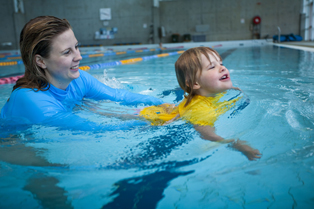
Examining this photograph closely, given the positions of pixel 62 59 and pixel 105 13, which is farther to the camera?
pixel 105 13

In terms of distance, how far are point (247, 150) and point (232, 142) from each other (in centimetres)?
14

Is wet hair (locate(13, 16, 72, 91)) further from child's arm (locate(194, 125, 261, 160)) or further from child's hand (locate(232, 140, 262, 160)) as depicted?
child's hand (locate(232, 140, 262, 160))

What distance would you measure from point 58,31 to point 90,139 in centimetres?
73

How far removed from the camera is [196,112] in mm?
1697

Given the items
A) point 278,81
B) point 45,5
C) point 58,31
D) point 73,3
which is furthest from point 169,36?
point 58,31

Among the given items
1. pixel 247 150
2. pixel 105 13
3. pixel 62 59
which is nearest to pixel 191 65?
pixel 247 150

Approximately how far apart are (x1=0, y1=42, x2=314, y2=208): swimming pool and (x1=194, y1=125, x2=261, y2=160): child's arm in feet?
0.12

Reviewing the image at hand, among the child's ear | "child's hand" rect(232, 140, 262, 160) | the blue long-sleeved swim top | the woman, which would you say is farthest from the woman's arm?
"child's hand" rect(232, 140, 262, 160)

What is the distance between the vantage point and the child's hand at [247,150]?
4.06 feet

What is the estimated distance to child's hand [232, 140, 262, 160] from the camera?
4.06ft

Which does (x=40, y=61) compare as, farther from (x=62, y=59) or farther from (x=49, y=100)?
(x=49, y=100)

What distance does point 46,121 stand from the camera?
1737mm

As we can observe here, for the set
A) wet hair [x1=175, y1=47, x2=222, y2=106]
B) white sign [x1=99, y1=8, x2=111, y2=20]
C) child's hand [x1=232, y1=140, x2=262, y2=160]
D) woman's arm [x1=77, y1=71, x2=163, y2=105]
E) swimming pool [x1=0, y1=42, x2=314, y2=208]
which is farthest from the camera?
white sign [x1=99, y1=8, x2=111, y2=20]

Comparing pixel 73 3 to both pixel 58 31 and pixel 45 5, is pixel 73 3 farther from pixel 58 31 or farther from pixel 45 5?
pixel 58 31
